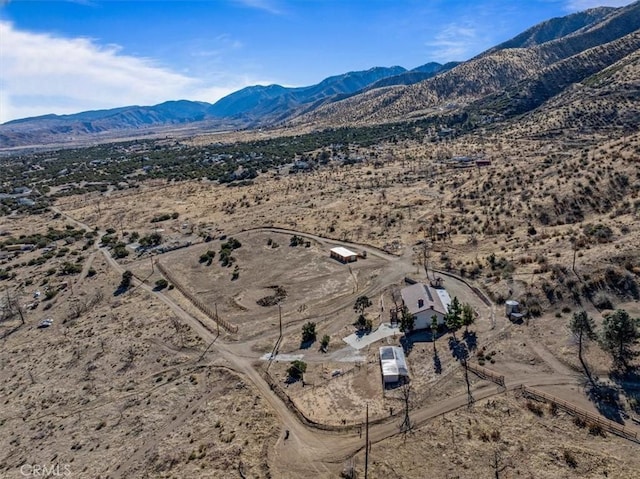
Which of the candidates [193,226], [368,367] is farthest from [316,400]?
[193,226]

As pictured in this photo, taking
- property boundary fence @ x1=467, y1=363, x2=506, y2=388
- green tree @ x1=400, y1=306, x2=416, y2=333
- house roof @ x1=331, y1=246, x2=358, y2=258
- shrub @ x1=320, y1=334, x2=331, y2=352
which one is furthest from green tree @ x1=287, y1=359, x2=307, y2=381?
house roof @ x1=331, y1=246, x2=358, y2=258

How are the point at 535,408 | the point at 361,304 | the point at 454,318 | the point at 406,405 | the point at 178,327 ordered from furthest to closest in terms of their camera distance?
1. the point at 361,304
2. the point at 178,327
3. the point at 454,318
4. the point at 406,405
5. the point at 535,408

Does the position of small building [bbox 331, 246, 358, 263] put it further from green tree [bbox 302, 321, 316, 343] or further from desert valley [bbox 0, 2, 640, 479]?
green tree [bbox 302, 321, 316, 343]

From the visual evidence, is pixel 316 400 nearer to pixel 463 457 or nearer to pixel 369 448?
pixel 369 448

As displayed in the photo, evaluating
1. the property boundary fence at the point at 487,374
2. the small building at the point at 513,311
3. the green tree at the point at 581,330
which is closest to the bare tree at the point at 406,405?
the property boundary fence at the point at 487,374

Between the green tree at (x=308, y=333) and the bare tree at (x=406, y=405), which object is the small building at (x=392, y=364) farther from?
the green tree at (x=308, y=333)

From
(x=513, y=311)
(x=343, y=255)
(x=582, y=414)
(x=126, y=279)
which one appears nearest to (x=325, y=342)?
(x=513, y=311)

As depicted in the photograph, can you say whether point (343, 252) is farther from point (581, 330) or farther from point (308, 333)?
point (581, 330)
